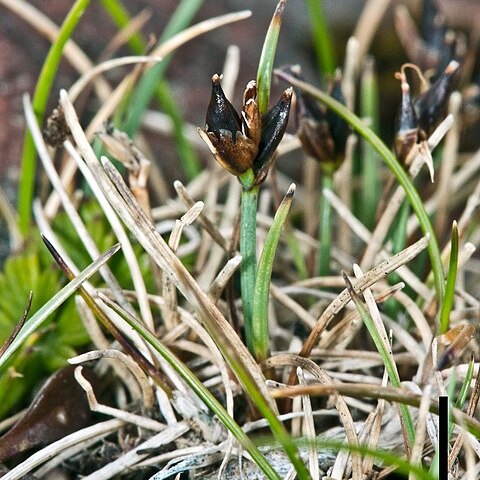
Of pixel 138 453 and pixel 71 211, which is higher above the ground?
pixel 71 211

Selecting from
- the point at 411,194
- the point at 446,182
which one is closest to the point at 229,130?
the point at 411,194

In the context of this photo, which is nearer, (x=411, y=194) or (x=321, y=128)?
(x=411, y=194)

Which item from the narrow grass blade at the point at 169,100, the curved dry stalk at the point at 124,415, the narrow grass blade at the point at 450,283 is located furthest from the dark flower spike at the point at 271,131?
the narrow grass blade at the point at 169,100

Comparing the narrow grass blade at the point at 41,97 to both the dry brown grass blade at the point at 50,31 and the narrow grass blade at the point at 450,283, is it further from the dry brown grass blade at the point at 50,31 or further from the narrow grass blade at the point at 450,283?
the narrow grass blade at the point at 450,283

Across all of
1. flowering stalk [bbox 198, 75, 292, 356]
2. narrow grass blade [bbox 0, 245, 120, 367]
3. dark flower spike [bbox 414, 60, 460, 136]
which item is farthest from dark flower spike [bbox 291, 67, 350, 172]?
narrow grass blade [bbox 0, 245, 120, 367]

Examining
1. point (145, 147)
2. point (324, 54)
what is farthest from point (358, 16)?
point (145, 147)

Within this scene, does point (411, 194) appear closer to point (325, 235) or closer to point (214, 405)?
point (325, 235)
